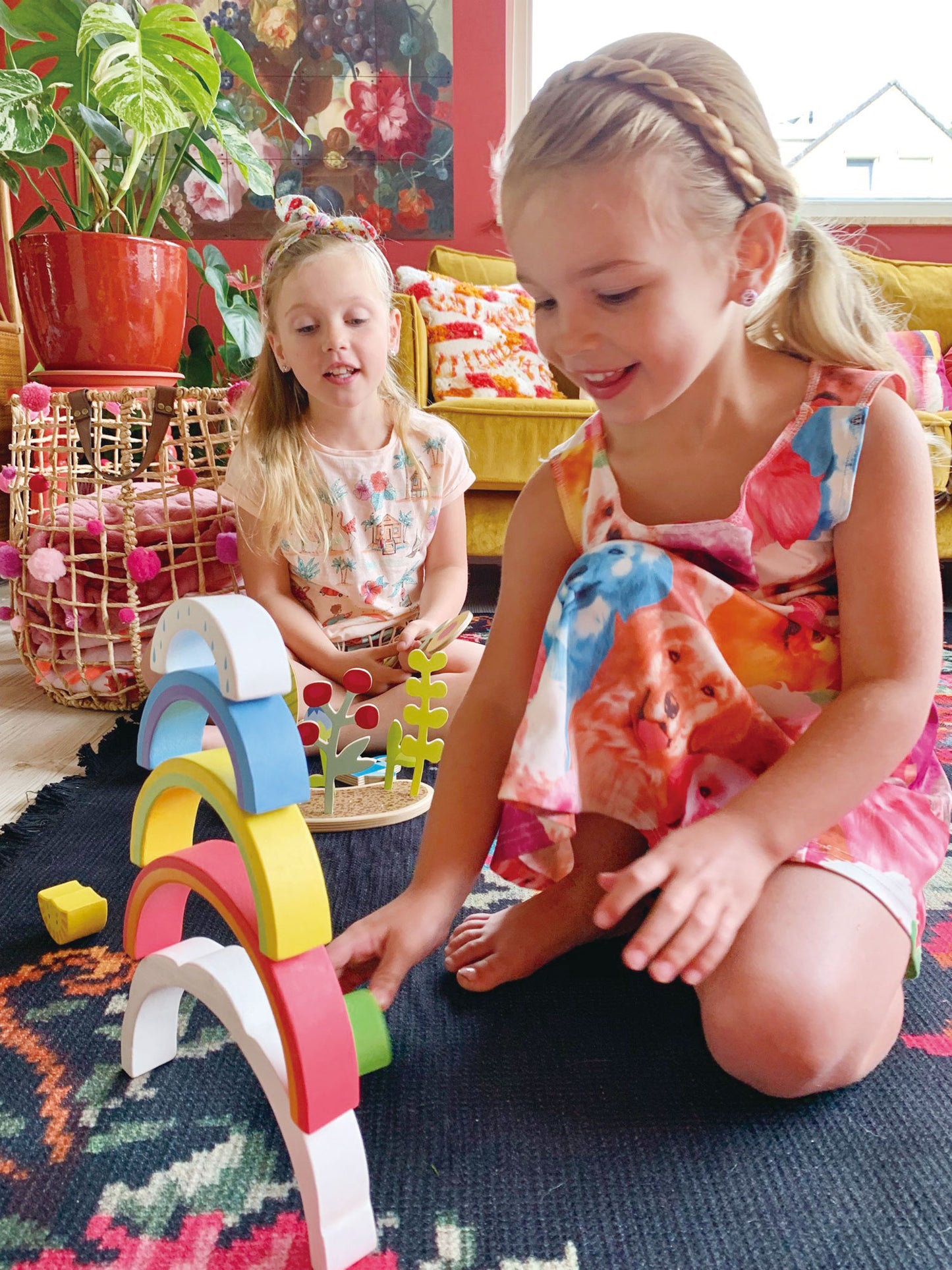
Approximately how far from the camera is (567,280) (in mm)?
586

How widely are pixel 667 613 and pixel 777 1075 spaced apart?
306 millimetres

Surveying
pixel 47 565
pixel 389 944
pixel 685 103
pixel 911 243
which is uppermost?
pixel 911 243

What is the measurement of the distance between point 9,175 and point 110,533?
819 mm

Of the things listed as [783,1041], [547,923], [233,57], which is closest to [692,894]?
[783,1041]

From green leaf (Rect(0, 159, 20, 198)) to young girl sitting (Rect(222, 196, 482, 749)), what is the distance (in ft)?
2.06

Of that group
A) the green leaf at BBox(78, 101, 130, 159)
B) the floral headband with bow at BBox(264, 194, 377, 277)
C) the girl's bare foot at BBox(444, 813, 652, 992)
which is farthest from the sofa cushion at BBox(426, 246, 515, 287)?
the girl's bare foot at BBox(444, 813, 652, 992)

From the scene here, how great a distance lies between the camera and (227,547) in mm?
1367

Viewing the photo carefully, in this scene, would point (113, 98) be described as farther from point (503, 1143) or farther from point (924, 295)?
point (924, 295)

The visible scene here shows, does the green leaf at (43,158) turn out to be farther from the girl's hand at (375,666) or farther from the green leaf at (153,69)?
the girl's hand at (375,666)

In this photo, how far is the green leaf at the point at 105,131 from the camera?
160 cm

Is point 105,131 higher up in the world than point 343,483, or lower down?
higher up

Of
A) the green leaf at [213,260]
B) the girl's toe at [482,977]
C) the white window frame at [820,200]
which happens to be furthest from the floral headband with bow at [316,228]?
the white window frame at [820,200]

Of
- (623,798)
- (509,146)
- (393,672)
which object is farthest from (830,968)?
(393,672)

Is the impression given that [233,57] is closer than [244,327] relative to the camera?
Yes
